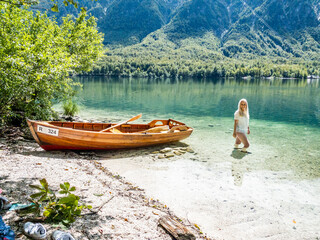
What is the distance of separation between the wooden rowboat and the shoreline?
53cm

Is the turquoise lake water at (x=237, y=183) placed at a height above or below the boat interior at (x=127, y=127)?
below

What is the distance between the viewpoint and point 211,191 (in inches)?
307

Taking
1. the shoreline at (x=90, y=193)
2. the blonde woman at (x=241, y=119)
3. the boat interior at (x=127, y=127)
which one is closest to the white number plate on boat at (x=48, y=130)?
the shoreline at (x=90, y=193)

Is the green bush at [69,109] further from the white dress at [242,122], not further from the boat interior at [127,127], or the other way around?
the white dress at [242,122]

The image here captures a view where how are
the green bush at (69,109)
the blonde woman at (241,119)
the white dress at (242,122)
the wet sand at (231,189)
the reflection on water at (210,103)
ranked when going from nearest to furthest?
1. the wet sand at (231,189)
2. the blonde woman at (241,119)
3. the white dress at (242,122)
4. the green bush at (69,109)
5. the reflection on water at (210,103)


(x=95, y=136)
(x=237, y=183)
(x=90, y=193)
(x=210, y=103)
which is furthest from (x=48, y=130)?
(x=210, y=103)

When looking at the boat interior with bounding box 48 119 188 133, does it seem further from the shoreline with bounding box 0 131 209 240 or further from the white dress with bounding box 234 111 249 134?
the white dress with bounding box 234 111 249 134

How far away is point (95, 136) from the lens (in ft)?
34.4

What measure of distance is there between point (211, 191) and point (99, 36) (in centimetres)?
1472

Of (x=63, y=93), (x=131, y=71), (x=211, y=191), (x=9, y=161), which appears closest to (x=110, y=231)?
(x=211, y=191)

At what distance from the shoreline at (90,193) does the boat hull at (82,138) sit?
18.5 inches

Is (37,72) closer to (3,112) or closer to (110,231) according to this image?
(3,112)

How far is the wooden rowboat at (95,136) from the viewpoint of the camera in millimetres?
9914

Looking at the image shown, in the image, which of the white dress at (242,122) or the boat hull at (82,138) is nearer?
the boat hull at (82,138)
